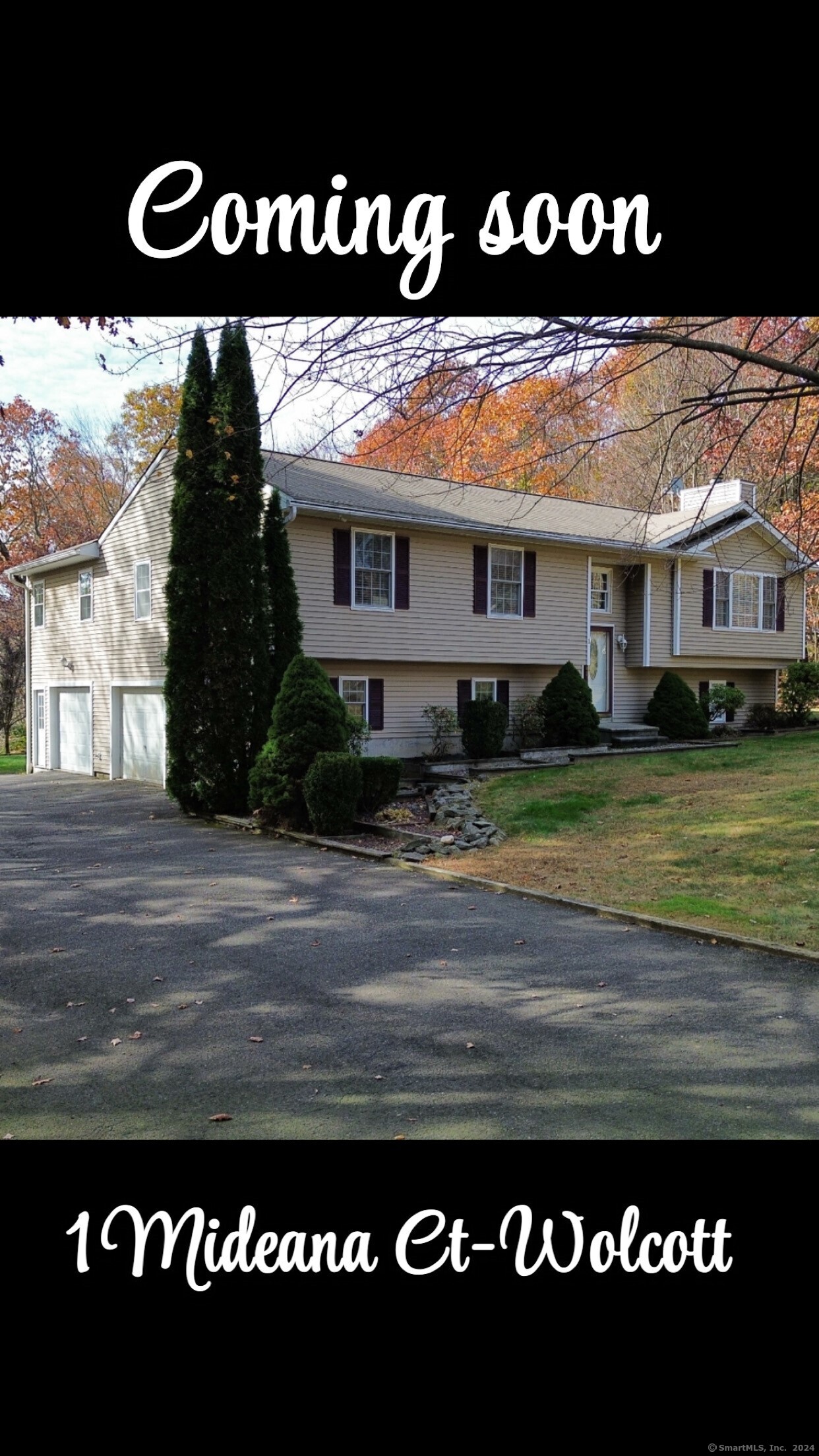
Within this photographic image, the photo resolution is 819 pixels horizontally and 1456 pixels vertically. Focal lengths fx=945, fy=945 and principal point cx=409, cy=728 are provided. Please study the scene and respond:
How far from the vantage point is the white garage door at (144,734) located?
19375 millimetres

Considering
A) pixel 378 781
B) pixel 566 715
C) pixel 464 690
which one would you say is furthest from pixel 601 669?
pixel 378 781

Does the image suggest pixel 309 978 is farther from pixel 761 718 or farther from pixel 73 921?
pixel 761 718

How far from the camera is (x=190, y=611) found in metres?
14.5

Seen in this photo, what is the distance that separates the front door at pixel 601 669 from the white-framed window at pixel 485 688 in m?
3.16

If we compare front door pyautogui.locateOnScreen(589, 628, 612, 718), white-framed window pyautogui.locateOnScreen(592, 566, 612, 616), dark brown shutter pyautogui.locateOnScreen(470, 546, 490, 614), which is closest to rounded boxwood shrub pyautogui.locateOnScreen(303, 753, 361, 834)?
dark brown shutter pyautogui.locateOnScreen(470, 546, 490, 614)

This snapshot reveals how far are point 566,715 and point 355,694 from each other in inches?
189

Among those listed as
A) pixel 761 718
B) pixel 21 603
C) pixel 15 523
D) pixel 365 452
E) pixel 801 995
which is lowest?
pixel 801 995

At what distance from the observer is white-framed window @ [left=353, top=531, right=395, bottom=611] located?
1798 centimetres

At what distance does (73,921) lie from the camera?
7902 mm

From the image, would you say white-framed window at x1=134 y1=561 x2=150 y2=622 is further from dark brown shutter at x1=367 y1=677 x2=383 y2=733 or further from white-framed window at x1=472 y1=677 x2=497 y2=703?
white-framed window at x1=472 y1=677 x2=497 y2=703

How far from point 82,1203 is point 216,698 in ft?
38.1

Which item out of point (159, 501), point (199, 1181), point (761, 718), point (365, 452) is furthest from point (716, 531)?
point (199, 1181)

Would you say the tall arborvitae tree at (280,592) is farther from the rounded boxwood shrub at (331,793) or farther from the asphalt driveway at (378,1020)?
the asphalt driveway at (378,1020)

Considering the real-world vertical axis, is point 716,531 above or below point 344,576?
above
